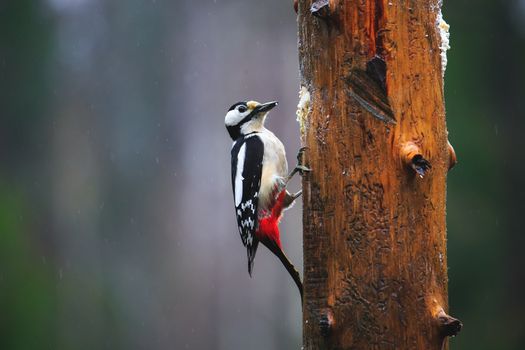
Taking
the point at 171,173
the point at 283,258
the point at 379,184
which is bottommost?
the point at 283,258

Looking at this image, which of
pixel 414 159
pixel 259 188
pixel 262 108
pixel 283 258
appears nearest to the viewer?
pixel 414 159

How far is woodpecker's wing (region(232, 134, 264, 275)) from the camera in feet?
13.4

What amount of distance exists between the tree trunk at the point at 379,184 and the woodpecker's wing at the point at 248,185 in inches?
56.9

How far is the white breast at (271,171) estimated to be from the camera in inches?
161

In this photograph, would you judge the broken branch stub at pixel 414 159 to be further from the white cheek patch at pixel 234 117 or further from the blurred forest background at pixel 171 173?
the blurred forest background at pixel 171 173

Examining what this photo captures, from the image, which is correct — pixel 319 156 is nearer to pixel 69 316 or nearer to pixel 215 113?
pixel 215 113

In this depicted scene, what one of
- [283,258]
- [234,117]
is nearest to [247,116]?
[234,117]

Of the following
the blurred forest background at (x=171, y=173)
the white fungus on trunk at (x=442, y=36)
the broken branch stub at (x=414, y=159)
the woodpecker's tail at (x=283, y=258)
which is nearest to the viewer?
the broken branch stub at (x=414, y=159)

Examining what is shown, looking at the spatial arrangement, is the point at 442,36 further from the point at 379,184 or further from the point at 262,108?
the point at 262,108

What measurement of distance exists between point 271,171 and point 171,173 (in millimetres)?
8597

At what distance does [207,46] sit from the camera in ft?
42.7

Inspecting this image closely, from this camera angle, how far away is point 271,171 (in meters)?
4.14

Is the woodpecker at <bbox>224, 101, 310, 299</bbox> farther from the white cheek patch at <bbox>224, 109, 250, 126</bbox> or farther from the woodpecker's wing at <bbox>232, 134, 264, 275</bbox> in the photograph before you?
the white cheek patch at <bbox>224, 109, 250, 126</bbox>

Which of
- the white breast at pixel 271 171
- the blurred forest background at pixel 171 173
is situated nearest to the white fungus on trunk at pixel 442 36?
the white breast at pixel 271 171
